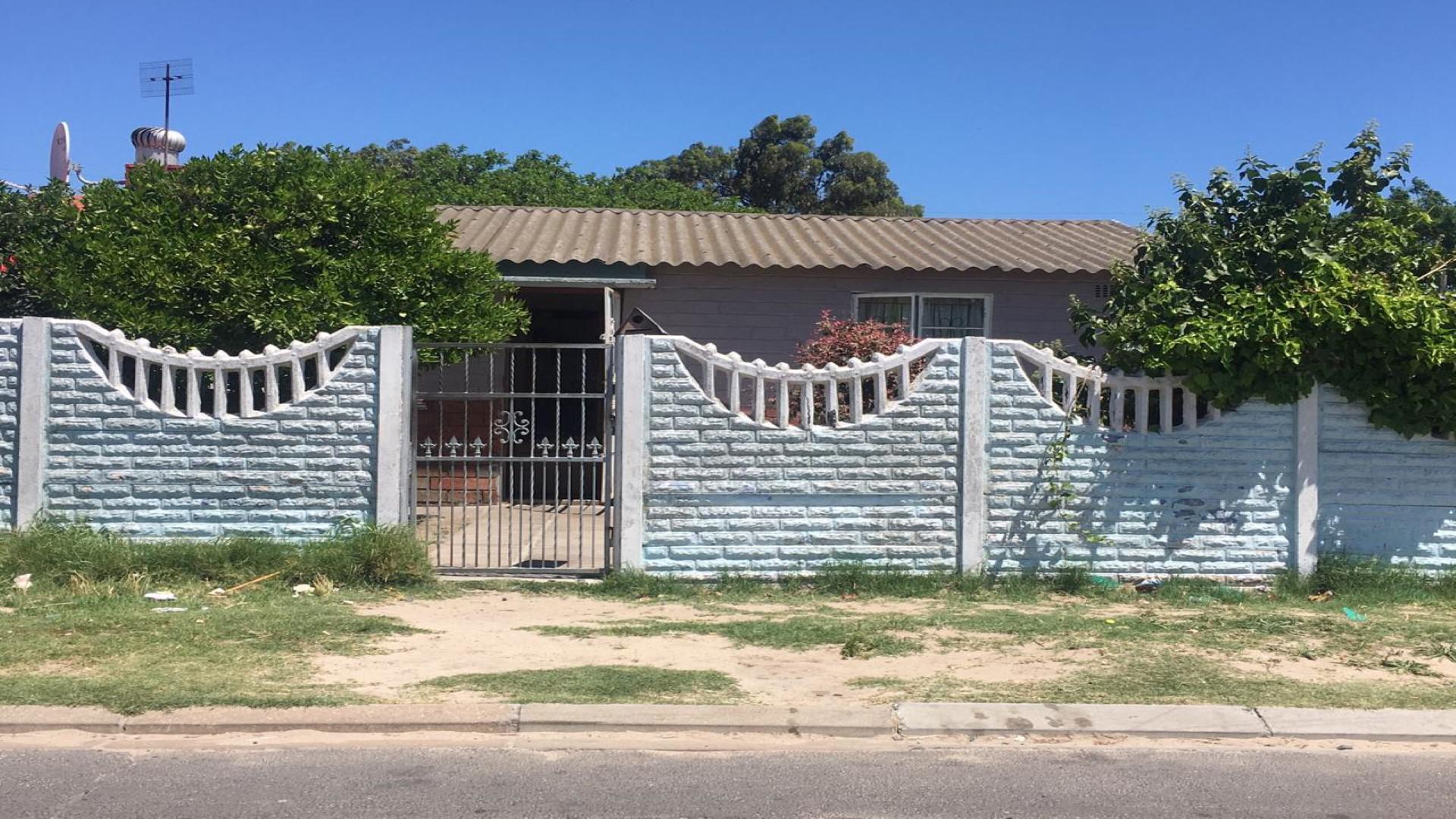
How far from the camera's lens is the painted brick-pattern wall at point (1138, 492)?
8906 mm

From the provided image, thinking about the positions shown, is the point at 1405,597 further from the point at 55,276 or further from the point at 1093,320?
the point at 55,276

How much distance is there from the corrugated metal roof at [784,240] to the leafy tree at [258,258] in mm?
2569

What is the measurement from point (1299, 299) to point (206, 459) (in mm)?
7973

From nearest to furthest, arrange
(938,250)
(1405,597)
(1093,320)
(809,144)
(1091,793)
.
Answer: (1091,793) → (1405,597) → (1093,320) → (938,250) → (809,144)

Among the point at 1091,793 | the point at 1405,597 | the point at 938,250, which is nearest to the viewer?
the point at 1091,793

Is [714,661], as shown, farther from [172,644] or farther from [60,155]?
[60,155]

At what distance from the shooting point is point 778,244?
48.6 ft

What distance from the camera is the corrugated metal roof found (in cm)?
1352

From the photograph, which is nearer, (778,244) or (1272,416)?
(1272,416)

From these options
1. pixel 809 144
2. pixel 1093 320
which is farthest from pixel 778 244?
pixel 809 144

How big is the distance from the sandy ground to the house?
19.8 ft

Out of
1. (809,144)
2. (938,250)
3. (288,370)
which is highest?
(809,144)

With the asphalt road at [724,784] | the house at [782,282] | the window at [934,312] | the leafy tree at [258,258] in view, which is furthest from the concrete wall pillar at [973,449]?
the window at [934,312]

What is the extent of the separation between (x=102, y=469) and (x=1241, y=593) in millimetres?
8479
